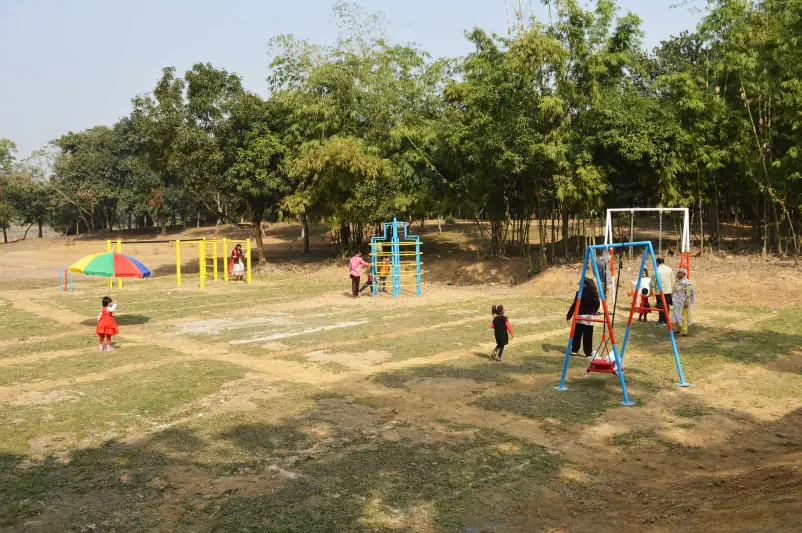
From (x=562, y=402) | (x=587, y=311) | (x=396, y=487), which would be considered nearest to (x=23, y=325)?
(x=587, y=311)

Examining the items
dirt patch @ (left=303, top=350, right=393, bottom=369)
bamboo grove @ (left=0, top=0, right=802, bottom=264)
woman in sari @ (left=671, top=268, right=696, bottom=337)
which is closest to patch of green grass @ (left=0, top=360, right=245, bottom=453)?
dirt patch @ (left=303, top=350, right=393, bottom=369)

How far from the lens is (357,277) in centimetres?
2416

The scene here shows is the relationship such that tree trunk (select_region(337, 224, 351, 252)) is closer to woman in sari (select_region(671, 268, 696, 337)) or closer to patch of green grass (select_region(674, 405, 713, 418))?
woman in sari (select_region(671, 268, 696, 337))

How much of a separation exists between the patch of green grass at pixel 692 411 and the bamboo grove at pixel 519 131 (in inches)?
644

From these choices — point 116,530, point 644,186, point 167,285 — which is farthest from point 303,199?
point 116,530

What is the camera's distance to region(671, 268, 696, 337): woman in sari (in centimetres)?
1545

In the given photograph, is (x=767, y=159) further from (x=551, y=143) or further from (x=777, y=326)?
(x=777, y=326)

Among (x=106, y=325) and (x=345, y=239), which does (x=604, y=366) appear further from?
(x=345, y=239)

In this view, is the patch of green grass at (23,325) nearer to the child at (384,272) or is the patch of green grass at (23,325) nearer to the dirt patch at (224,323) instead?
the dirt patch at (224,323)

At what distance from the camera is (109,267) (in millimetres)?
18125

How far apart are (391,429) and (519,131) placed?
1928cm

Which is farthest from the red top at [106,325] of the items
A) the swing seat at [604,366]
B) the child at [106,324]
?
the swing seat at [604,366]

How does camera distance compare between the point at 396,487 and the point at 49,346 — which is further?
the point at 49,346

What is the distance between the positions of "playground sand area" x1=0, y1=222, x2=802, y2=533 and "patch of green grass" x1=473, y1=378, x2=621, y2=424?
0.05 metres
